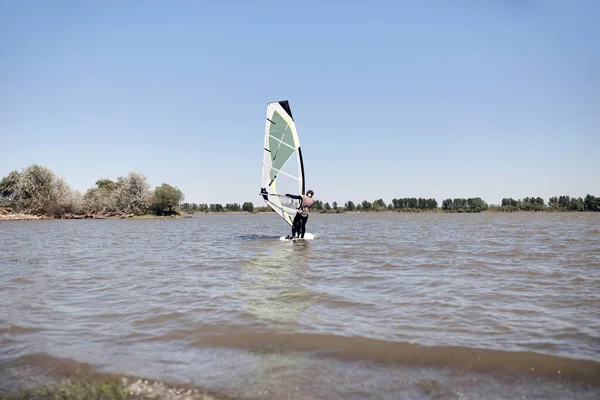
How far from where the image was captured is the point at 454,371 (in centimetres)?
371

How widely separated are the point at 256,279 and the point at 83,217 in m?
61.1

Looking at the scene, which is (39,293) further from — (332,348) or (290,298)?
(332,348)

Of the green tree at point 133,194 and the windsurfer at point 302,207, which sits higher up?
the green tree at point 133,194

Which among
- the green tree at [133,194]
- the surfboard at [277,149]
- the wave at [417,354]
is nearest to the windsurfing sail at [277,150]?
the surfboard at [277,149]

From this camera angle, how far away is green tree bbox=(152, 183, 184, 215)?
6631 cm

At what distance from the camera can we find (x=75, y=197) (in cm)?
5912

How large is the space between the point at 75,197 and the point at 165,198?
12.8 metres

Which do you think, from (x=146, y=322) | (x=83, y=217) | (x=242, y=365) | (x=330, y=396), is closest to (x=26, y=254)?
(x=146, y=322)

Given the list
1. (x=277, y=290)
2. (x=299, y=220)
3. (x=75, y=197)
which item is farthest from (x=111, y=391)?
(x=75, y=197)

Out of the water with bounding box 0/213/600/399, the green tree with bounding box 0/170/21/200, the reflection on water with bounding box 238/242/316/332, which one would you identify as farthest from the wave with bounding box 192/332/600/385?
the green tree with bounding box 0/170/21/200

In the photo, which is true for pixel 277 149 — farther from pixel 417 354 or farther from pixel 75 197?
pixel 75 197

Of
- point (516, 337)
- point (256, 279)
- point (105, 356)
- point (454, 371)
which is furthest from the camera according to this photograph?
point (256, 279)

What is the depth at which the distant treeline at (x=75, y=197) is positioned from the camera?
56.3m

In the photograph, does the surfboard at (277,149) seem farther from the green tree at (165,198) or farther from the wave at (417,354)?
the green tree at (165,198)
